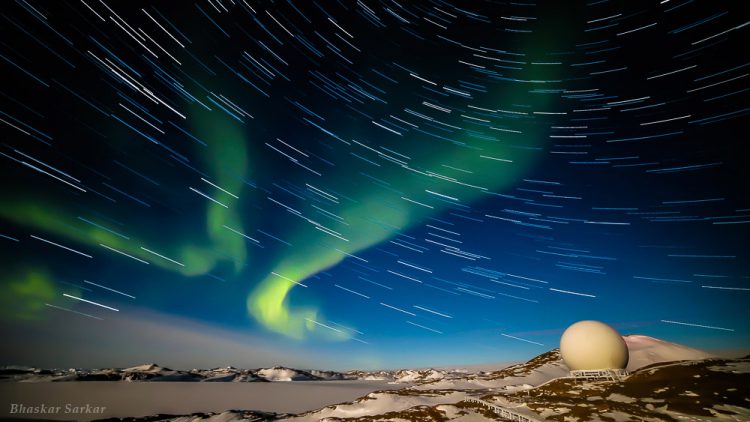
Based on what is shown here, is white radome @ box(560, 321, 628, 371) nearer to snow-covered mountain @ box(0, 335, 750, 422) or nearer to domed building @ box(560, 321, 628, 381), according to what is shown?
domed building @ box(560, 321, 628, 381)

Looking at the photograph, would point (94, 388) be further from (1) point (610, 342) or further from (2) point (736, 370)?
(2) point (736, 370)

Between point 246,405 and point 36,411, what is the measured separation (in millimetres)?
101021

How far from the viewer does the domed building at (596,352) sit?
142ft

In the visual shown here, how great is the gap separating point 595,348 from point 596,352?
0.52 meters

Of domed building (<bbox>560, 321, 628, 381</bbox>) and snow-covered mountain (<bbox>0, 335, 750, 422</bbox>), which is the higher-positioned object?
domed building (<bbox>560, 321, 628, 381</bbox>)


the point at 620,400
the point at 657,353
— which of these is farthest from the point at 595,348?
the point at 657,353

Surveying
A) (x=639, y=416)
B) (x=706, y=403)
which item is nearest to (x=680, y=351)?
(x=706, y=403)

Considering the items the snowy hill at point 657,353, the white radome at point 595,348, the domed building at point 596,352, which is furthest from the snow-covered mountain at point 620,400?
the white radome at point 595,348

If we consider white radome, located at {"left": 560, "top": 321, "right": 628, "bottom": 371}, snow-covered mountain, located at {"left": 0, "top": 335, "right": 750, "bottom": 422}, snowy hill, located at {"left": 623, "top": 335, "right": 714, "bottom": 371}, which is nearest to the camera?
snow-covered mountain, located at {"left": 0, "top": 335, "right": 750, "bottom": 422}

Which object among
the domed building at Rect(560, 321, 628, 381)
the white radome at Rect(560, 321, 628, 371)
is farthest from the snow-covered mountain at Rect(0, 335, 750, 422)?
the white radome at Rect(560, 321, 628, 371)

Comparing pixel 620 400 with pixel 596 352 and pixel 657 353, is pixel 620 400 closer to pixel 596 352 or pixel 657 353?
pixel 596 352

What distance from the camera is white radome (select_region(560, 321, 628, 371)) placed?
142 feet

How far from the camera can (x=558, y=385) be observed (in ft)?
155

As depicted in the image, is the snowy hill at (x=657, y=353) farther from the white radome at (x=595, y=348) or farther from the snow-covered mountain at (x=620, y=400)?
the white radome at (x=595, y=348)
